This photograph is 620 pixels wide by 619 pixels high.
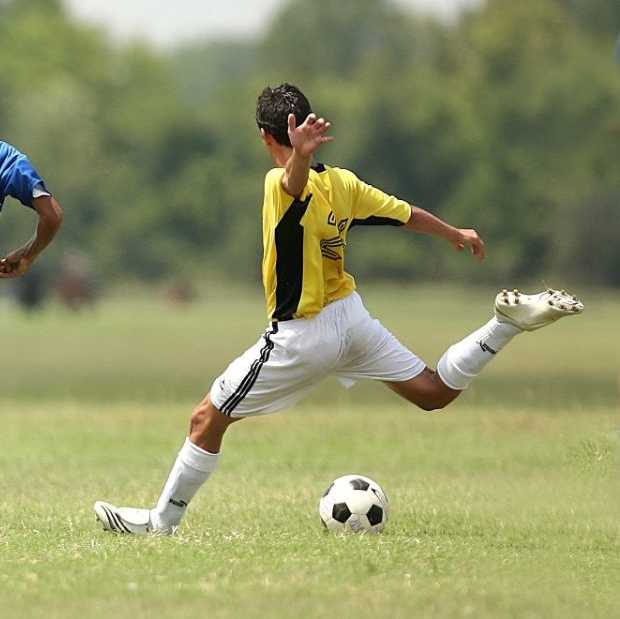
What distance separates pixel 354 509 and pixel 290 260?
4.23ft

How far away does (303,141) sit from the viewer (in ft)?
24.5

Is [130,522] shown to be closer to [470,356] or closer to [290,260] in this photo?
[290,260]

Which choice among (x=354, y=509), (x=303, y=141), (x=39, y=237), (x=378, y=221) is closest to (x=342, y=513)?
(x=354, y=509)

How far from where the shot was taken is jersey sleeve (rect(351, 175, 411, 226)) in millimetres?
8266

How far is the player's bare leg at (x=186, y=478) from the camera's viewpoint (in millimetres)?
7977

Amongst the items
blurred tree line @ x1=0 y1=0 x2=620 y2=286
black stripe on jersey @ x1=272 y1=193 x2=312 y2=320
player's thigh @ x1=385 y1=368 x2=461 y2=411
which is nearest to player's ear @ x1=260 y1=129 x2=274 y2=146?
black stripe on jersey @ x1=272 y1=193 x2=312 y2=320

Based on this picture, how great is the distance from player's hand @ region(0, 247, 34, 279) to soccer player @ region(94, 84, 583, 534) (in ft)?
3.98

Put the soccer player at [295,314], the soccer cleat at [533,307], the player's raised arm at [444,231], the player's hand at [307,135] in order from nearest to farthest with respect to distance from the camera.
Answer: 1. the player's hand at [307,135]
2. the soccer player at [295,314]
3. the soccer cleat at [533,307]
4. the player's raised arm at [444,231]

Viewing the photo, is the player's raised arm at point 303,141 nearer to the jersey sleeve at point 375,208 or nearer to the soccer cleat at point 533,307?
the jersey sleeve at point 375,208

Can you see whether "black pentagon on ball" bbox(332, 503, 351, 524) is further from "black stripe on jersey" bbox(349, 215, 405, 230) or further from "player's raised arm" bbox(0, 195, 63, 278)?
"player's raised arm" bbox(0, 195, 63, 278)

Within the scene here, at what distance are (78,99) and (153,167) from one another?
16.3 feet

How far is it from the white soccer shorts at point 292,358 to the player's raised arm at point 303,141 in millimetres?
777

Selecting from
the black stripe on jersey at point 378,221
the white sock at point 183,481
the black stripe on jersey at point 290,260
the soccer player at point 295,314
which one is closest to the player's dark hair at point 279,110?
the soccer player at point 295,314

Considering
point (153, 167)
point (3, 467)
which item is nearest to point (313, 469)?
point (3, 467)
